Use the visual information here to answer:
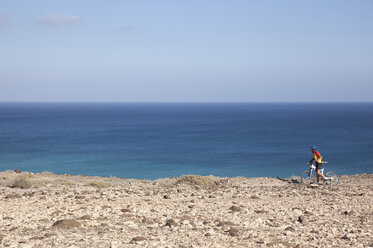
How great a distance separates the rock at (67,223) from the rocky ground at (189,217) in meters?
0.03

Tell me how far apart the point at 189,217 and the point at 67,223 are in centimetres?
346

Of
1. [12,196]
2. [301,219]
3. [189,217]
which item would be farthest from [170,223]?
[12,196]

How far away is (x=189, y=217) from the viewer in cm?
1218

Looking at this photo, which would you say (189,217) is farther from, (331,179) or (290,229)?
(331,179)

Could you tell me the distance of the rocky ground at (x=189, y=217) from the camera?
9.72m

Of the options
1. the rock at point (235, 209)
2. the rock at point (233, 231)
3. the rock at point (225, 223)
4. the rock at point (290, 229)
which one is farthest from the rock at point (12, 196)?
the rock at point (290, 229)

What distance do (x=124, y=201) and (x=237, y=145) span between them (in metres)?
61.4

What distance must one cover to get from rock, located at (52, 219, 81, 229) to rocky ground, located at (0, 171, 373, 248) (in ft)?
0.08

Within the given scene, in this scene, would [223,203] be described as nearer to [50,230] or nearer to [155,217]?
[155,217]

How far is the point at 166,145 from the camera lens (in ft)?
246

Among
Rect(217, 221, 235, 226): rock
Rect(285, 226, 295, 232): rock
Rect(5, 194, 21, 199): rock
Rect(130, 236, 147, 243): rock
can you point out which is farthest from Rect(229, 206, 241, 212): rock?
Rect(5, 194, 21, 199): rock

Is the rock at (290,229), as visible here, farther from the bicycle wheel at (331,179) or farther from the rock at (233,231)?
the bicycle wheel at (331,179)

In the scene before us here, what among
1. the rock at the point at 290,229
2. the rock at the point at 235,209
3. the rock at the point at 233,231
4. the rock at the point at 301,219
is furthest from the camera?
the rock at the point at 235,209

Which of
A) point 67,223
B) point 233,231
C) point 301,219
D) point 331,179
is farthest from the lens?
point 331,179
